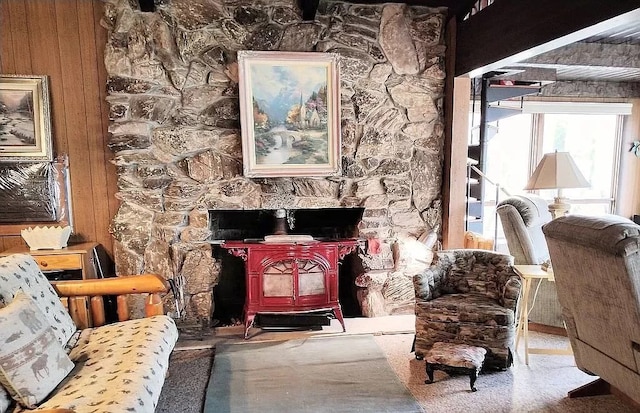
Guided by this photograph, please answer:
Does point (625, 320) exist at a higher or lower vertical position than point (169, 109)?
lower

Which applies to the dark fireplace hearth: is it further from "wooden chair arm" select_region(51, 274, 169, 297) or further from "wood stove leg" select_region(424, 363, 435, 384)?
"wood stove leg" select_region(424, 363, 435, 384)

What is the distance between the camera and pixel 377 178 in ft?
11.9

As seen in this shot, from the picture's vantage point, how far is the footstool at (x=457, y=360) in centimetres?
245

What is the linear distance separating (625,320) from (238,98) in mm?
2852

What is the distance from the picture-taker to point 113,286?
96.5 inches

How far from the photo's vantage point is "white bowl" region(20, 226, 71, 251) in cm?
303

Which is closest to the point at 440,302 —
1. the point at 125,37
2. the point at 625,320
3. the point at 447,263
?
the point at 447,263

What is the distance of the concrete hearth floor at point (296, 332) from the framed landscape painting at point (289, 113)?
1262mm

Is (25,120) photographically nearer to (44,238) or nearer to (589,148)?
(44,238)

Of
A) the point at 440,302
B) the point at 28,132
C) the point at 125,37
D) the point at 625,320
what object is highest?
the point at 125,37

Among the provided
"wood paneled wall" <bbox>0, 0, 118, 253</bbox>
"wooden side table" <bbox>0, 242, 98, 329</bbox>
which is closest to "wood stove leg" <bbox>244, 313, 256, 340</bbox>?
"wooden side table" <bbox>0, 242, 98, 329</bbox>

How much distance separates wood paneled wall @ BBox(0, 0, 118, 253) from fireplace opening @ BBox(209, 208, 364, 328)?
941 mm

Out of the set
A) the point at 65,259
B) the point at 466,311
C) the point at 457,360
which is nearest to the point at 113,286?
the point at 65,259

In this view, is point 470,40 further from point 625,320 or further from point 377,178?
point 625,320
